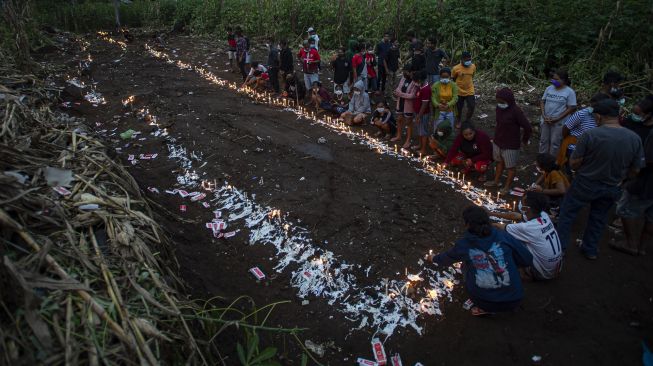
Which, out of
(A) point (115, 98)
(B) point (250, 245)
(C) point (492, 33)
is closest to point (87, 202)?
(B) point (250, 245)

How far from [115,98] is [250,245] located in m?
8.90

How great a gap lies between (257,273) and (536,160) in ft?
14.7

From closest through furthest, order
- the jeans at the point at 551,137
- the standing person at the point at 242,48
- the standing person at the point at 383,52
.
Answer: the jeans at the point at 551,137, the standing person at the point at 383,52, the standing person at the point at 242,48

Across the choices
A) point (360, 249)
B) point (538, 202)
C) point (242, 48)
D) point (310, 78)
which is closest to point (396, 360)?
point (360, 249)

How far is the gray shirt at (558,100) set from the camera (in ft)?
21.1

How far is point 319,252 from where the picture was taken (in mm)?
5434

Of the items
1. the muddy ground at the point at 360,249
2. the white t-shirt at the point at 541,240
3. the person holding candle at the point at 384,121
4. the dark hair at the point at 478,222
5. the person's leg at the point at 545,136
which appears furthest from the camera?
the person holding candle at the point at 384,121

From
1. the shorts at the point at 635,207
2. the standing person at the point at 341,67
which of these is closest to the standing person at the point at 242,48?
the standing person at the point at 341,67

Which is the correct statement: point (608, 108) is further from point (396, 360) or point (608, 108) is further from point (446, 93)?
point (396, 360)

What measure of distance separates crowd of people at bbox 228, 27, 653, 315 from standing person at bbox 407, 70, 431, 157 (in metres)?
0.02

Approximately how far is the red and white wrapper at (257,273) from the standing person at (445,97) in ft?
14.2

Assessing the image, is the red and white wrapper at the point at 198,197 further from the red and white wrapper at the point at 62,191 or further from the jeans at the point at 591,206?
the jeans at the point at 591,206

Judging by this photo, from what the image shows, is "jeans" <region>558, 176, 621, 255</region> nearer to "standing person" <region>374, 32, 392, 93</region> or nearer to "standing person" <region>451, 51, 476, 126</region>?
"standing person" <region>451, 51, 476, 126</region>

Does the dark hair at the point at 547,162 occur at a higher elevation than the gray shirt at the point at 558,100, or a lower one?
lower
